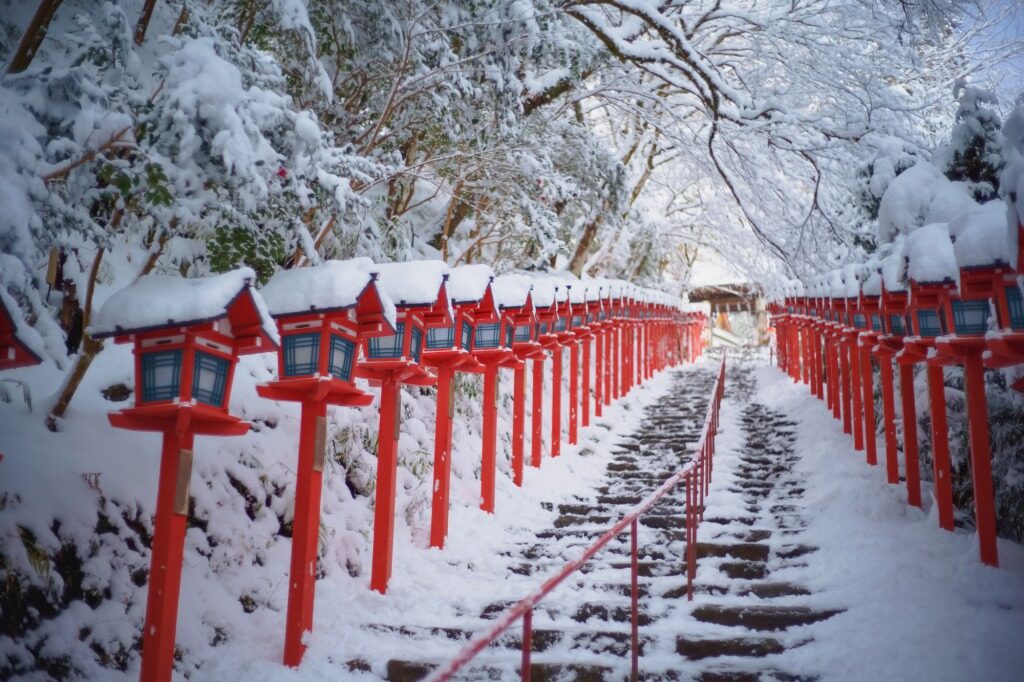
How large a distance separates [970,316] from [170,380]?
21.1 ft

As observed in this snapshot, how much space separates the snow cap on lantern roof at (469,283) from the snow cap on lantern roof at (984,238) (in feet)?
14.2

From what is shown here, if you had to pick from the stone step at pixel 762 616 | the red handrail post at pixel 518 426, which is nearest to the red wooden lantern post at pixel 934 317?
the stone step at pixel 762 616

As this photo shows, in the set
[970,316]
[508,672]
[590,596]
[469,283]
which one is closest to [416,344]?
[469,283]

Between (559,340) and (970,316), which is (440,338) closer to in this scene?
(559,340)

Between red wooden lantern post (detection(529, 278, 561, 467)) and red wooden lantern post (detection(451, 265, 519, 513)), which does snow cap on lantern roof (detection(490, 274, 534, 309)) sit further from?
red wooden lantern post (detection(529, 278, 561, 467))

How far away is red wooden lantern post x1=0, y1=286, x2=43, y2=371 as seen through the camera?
3160 mm

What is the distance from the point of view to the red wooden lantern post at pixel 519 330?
29.0 ft

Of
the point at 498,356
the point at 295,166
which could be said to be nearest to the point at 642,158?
the point at 498,356

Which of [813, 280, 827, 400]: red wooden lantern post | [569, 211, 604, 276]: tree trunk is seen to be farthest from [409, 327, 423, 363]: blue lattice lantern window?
[569, 211, 604, 276]: tree trunk

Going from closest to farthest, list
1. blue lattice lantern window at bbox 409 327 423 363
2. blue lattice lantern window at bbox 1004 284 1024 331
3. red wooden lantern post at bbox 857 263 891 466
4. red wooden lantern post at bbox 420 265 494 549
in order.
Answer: blue lattice lantern window at bbox 1004 284 1024 331
blue lattice lantern window at bbox 409 327 423 363
red wooden lantern post at bbox 420 265 494 549
red wooden lantern post at bbox 857 263 891 466

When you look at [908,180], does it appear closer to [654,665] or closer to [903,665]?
[903,665]

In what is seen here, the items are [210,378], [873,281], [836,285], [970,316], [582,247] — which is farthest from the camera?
[582,247]

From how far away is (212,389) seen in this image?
429 cm

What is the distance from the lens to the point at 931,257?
257 inches
